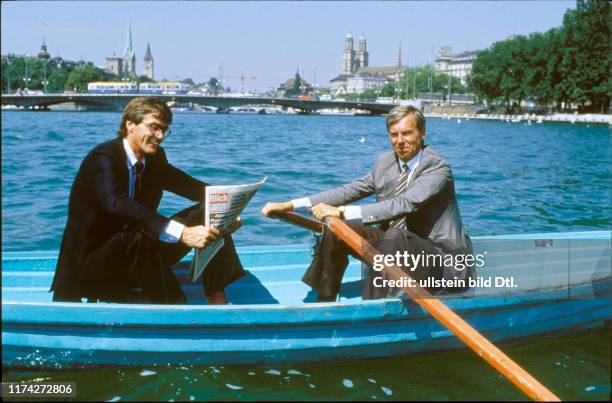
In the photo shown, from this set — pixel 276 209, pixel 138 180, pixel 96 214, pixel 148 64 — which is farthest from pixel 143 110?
pixel 148 64

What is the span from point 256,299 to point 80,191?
1790mm

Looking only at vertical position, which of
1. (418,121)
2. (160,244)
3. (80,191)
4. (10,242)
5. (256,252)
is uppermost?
(418,121)

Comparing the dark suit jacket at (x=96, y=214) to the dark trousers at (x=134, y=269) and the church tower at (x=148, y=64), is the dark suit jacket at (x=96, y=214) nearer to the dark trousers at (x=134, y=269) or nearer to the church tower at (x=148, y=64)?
the dark trousers at (x=134, y=269)

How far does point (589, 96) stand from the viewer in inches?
2270

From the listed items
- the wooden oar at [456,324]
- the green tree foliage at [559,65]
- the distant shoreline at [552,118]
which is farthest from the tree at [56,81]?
the wooden oar at [456,324]

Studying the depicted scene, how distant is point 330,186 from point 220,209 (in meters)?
11.0

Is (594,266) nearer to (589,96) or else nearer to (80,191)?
(80,191)

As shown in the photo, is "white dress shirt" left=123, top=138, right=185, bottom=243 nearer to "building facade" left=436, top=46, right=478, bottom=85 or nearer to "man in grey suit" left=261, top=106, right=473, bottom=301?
"man in grey suit" left=261, top=106, right=473, bottom=301

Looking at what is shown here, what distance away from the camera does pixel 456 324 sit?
12.0ft

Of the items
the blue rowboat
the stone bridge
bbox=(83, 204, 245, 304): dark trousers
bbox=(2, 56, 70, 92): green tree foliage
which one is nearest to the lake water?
the blue rowboat

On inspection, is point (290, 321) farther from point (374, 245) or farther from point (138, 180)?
→ point (138, 180)

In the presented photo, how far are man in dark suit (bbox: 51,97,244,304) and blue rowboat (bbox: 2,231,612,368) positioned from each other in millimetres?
249

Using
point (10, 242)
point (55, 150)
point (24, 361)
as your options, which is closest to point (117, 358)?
Result: point (24, 361)

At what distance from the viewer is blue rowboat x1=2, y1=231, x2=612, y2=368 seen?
388cm
